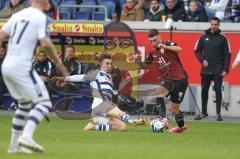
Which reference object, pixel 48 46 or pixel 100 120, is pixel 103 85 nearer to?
pixel 100 120

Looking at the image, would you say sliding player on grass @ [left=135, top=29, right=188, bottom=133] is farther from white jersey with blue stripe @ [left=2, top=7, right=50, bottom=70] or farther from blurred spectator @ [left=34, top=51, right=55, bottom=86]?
blurred spectator @ [left=34, top=51, right=55, bottom=86]

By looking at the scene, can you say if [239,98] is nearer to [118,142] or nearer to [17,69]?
[118,142]

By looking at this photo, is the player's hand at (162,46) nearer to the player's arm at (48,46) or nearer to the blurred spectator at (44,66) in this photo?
the player's arm at (48,46)

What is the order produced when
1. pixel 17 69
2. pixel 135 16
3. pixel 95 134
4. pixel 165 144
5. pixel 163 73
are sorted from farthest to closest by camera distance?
pixel 135 16 < pixel 163 73 < pixel 95 134 < pixel 165 144 < pixel 17 69

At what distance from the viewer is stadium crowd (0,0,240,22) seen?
24891 millimetres

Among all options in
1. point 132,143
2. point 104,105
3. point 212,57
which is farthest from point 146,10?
point 132,143

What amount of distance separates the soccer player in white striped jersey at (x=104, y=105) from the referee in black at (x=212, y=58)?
187 inches

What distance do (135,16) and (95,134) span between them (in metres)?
8.62

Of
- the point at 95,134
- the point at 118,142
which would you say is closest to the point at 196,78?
the point at 95,134

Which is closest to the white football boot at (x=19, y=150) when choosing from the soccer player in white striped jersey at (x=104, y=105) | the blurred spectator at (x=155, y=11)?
the soccer player in white striped jersey at (x=104, y=105)

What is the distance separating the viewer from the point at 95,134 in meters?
17.4

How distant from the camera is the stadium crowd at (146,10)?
2489 cm

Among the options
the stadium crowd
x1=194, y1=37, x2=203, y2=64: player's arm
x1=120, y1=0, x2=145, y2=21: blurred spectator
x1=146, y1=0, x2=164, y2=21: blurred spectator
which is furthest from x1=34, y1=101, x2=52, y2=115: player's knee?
x1=120, y1=0, x2=145, y2=21: blurred spectator

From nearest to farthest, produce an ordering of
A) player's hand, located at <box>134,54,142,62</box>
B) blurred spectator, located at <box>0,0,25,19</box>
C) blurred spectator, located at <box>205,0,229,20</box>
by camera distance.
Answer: player's hand, located at <box>134,54,142,62</box>
blurred spectator, located at <box>205,0,229,20</box>
blurred spectator, located at <box>0,0,25,19</box>
